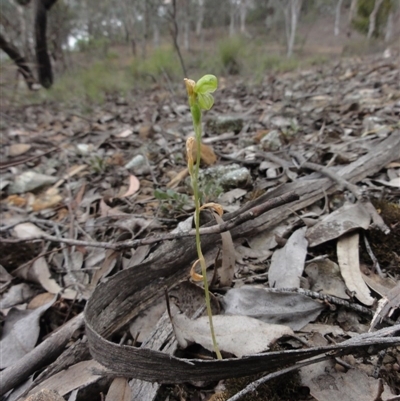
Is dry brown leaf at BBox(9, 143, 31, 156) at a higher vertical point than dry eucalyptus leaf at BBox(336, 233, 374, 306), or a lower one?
lower

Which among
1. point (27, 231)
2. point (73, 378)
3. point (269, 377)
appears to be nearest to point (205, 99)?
point (269, 377)

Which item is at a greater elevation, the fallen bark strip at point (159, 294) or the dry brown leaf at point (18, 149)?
the fallen bark strip at point (159, 294)

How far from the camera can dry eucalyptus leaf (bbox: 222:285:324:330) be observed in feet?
2.95

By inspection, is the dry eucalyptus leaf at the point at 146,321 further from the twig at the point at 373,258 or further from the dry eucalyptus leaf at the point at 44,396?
the twig at the point at 373,258

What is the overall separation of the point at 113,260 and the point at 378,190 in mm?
1062

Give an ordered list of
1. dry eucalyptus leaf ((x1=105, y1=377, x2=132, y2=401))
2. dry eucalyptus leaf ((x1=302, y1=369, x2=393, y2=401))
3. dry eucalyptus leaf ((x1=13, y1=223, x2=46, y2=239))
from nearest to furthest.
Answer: dry eucalyptus leaf ((x1=302, y1=369, x2=393, y2=401)), dry eucalyptus leaf ((x1=105, y1=377, x2=132, y2=401)), dry eucalyptus leaf ((x1=13, y1=223, x2=46, y2=239))

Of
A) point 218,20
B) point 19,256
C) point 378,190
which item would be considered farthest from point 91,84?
point 218,20

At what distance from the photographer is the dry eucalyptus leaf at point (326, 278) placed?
0.98m

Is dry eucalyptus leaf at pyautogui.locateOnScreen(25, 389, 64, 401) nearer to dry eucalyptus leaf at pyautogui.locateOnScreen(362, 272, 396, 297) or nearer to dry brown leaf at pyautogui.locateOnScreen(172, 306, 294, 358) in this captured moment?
dry brown leaf at pyautogui.locateOnScreen(172, 306, 294, 358)

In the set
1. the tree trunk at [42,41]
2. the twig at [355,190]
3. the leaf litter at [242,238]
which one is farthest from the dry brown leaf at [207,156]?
the tree trunk at [42,41]

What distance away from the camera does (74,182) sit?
2.38 metres

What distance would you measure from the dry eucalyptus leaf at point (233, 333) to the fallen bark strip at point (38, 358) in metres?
0.35

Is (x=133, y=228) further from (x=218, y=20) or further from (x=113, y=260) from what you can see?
(x=218, y=20)

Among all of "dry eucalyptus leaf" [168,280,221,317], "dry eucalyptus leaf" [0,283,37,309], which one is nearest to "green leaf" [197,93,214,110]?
"dry eucalyptus leaf" [168,280,221,317]
